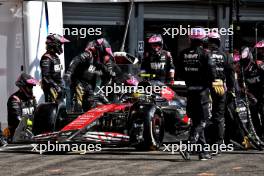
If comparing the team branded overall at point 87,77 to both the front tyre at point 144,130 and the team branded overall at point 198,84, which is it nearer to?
the front tyre at point 144,130

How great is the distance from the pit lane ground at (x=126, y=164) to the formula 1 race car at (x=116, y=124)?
0.79 ft

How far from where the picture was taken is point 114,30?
17.2 m

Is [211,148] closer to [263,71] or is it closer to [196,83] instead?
[196,83]

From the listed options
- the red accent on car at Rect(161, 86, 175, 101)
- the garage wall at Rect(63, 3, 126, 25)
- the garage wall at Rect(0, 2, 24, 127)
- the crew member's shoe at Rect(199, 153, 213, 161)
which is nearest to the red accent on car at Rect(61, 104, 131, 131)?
the red accent on car at Rect(161, 86, 175, 101)

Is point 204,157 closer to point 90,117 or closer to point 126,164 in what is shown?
point 126,164

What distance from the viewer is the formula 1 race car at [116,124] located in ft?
35.0

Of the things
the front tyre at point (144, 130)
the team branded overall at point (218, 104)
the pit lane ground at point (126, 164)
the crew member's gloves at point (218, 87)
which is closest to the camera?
the pit lane ground at point (126, 164)

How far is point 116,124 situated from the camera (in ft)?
35.9

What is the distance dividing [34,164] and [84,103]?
3.77m

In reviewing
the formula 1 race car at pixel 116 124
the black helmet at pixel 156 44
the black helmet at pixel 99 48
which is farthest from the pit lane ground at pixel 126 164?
the black helmet at pixel 156 44

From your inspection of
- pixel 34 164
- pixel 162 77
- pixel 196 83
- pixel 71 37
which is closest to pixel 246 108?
pixel 196 83

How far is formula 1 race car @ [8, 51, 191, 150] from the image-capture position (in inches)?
420

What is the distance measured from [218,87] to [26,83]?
361 centimetres

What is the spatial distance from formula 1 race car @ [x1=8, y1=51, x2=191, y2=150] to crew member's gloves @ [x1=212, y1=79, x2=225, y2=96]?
43.1 inches
